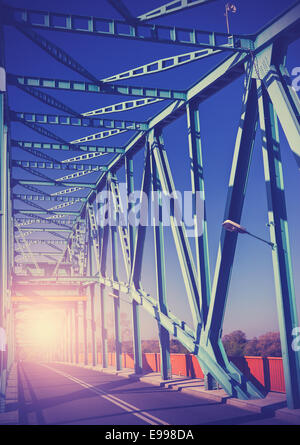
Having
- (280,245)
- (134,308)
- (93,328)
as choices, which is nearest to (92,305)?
(93,328)

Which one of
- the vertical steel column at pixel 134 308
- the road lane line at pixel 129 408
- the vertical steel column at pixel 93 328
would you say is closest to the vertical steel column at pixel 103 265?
the vertical steel column at pixel 93 328

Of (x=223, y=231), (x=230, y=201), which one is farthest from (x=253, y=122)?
(x=223, y=231)

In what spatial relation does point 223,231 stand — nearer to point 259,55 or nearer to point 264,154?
point 264,154

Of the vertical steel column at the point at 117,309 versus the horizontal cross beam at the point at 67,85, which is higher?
the horizontal cross beam at the point at 67,85

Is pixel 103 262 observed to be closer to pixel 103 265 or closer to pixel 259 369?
pixel 103 265

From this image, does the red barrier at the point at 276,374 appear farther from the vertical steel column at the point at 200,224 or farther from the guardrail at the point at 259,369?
the vertical steel column at the point at 200,224

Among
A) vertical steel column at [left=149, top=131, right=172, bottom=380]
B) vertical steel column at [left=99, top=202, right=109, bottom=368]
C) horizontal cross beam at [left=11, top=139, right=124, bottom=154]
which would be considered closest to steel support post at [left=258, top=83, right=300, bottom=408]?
vertical steel column at [left=149, top=131, right=172, bottom=380]

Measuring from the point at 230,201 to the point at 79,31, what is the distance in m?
6.69

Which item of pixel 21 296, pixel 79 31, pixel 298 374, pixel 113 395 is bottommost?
pixel 113 395

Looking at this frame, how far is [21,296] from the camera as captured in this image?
37781mm

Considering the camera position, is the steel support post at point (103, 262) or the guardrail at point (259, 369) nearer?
the guardrail at point (259, 369)

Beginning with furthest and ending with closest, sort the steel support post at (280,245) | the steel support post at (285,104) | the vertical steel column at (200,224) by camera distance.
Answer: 1. the vertical steel column at (200,224)
2. the steel support post at (280,245)
3. the steel support post at (285,104)

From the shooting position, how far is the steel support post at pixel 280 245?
39.2 feet

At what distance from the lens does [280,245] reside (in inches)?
496
